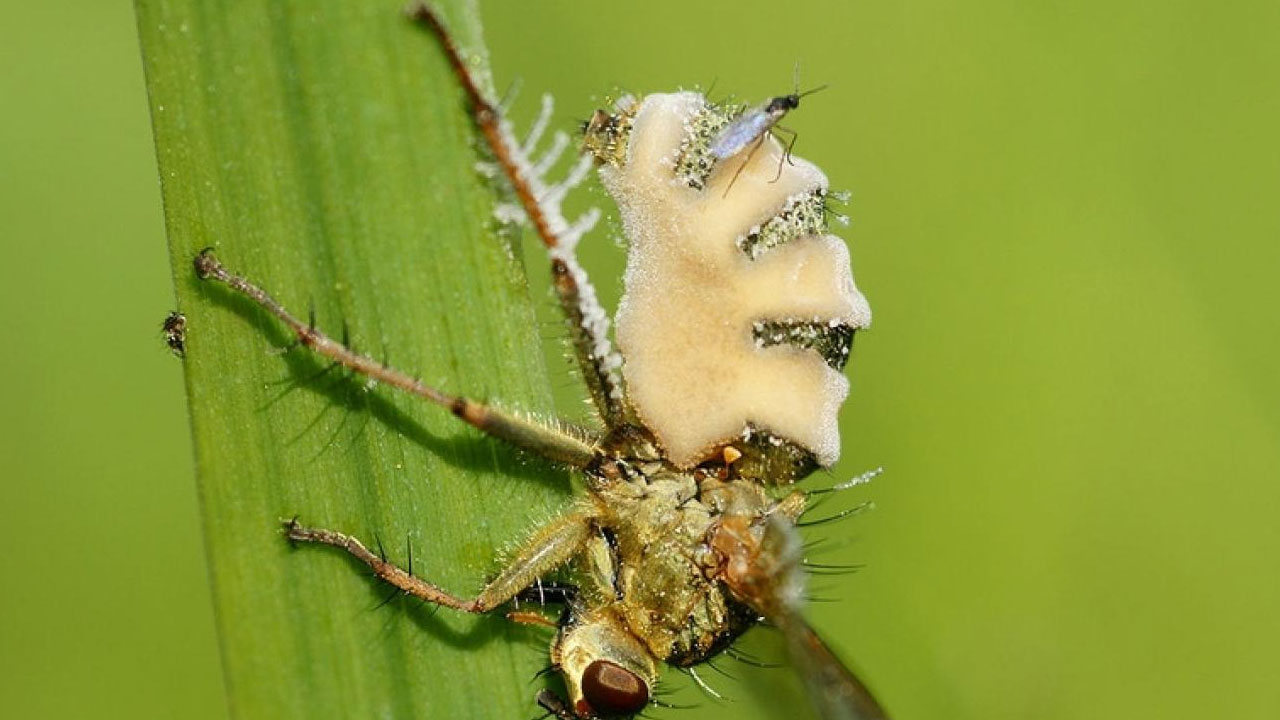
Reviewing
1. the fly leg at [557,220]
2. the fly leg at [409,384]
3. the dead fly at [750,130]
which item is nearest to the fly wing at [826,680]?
the fly leg at [409,384]

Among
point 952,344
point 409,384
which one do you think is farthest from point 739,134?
point 952,344

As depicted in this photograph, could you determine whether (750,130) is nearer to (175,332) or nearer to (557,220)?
(557,220)

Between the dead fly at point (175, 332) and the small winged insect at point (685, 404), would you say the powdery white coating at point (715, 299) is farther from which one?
the dead fly at point (175, 332)

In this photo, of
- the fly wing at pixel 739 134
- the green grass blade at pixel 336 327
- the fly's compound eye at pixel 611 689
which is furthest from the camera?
the fly wing at pixel 739 134

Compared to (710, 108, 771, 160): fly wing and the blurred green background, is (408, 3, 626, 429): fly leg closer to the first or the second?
(710, 108, 771, 160): fly wing

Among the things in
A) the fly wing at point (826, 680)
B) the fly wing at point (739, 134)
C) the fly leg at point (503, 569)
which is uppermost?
the fly wing at point (739, 134)

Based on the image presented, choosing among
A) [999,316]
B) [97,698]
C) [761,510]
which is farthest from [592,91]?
[97,698]

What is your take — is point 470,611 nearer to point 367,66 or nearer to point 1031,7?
point 367,66
